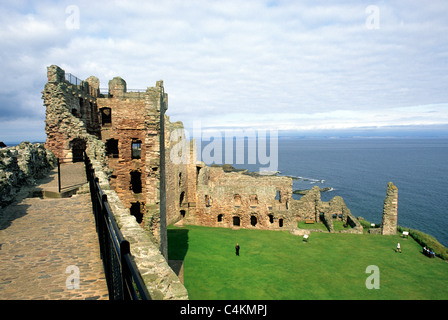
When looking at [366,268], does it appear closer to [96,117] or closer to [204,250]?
[204,250]

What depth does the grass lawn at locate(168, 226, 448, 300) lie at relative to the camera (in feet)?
69.2

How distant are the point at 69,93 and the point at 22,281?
55.4 feet

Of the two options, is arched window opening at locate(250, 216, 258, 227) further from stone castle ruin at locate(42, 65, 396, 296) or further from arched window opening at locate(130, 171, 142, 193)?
arched window opening at locate(130, 171, 142, 193)

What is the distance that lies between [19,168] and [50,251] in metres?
7.18

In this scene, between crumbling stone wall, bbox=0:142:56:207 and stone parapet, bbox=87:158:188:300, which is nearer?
stone parapet, bbox=87:158:188:300

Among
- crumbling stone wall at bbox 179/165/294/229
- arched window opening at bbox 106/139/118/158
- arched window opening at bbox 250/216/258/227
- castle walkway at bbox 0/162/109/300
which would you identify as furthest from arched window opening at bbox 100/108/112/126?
arched window opening at bbox 250/216/258/227

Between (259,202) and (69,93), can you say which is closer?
(69,93)

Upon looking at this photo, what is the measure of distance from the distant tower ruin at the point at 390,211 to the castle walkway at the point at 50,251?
3384 centimetres

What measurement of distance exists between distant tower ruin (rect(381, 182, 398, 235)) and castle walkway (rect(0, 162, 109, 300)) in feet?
111

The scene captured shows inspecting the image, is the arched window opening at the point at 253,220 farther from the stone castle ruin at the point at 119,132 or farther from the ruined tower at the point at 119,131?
the ruined tower at the point at 119,131

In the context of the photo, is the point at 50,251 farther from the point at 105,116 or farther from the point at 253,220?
the point at 253,220
